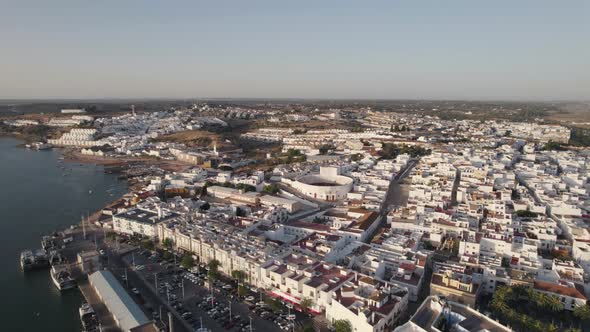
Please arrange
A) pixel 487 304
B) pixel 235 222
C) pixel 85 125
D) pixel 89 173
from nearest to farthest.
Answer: pixel 487 304
pixel 235 222
pixel 89 173
pixel 85 125

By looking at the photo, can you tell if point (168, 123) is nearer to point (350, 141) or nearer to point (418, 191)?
point (350, 141)

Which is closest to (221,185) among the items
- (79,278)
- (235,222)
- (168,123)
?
(235,222)

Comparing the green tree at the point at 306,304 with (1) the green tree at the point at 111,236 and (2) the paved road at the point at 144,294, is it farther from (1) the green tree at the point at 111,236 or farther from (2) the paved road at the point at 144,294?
(1) the green tree at the point at 111,236

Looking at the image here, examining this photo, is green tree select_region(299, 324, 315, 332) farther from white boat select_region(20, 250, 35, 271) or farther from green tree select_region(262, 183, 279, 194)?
green tree select_region(262, 183, 279, 194)

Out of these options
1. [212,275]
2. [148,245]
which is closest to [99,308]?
[212,275]

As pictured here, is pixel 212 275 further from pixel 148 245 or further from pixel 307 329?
pixel 307 329

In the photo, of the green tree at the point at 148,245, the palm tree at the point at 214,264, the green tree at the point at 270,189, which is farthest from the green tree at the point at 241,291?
the green tree at the point at 270,189

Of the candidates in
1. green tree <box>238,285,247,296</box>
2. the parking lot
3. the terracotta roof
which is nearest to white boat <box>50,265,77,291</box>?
the parking lot
